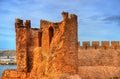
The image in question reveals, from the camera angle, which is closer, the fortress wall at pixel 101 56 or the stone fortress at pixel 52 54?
the stone fortress at pixel 52 54

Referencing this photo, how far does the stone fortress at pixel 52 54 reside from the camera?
21938mm

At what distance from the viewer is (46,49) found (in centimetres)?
2336

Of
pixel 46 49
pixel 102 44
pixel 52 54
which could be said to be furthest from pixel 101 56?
pixel 52 54

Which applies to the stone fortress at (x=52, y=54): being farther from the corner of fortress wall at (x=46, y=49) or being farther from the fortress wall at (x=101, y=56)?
the fortress wall at (x=101, y=56)

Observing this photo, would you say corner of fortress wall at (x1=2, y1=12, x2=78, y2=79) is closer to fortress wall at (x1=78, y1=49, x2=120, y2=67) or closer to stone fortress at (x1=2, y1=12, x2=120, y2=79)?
stone fortress at (x1=2, y1=12, x2=120, y2=79)

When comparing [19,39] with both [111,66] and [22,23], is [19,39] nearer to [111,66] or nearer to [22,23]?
[22,23]

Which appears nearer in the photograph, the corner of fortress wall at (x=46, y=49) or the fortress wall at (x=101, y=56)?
the corner of fortress wall at (x=46, y=49)

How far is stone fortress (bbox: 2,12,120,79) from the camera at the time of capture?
21938 millimetres

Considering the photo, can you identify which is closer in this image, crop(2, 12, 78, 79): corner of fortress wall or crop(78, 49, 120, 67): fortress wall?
crop(2, 12, 78, 79): corner of fortress wall

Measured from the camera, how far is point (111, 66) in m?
32.9

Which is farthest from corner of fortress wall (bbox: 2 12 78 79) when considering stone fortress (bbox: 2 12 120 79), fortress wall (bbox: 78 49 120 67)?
fortress wall (bbox: 78 49 120 67)

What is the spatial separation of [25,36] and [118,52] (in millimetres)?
12246

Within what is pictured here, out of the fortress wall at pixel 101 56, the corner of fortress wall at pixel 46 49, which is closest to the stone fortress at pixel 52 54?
the corner of fortress wall at pixel 46 49

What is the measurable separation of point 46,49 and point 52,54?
1383mm
